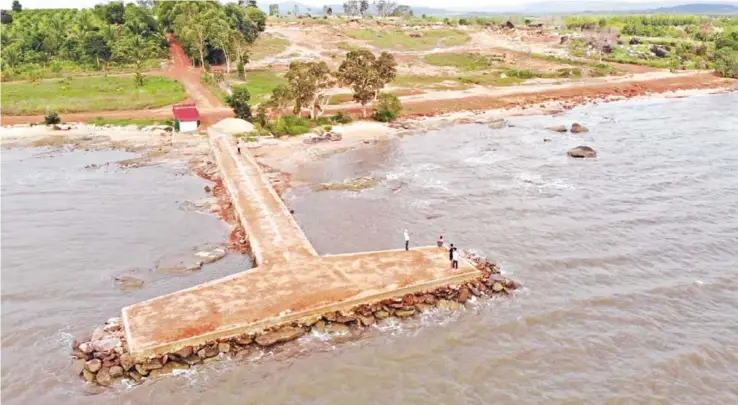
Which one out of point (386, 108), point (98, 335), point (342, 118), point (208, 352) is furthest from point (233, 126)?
point (208, 352)

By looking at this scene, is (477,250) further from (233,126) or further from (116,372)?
(233,126)

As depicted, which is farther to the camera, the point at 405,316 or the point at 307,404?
the point at 405,316

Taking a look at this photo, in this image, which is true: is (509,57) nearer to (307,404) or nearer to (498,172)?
(498,172)

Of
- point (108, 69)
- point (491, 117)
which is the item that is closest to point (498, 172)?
point (491, 117)

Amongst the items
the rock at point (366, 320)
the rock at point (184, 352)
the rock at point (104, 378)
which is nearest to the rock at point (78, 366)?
the rock at point (104, 378)

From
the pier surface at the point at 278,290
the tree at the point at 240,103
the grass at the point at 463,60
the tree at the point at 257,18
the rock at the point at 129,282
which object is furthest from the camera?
the tree at the point at 257,18

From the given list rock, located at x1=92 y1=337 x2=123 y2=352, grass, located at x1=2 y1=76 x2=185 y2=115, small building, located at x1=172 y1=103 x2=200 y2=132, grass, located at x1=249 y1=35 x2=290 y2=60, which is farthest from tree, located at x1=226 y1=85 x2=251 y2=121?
grass, located at x1=249 y1=35 x2=290 y2=60

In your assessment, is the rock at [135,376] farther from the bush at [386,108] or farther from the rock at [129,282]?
the bush at [386,108]

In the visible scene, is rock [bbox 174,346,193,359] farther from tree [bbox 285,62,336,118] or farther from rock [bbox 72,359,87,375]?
tree [bbox 285,62,336,118]
